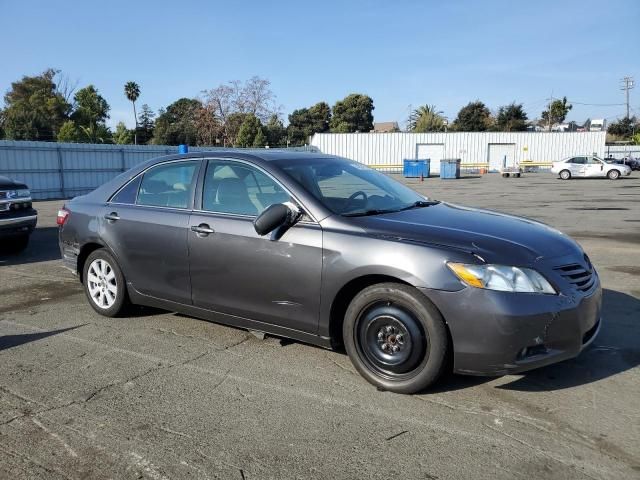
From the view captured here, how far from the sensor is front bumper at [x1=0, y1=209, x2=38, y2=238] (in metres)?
8.12

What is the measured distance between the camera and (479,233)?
3543 millimetres

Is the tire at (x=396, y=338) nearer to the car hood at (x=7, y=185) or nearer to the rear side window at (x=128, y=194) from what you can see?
the rear side window at (x=128, y=194)

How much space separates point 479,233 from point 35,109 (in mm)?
71330

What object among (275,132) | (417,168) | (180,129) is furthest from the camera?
(180,129)

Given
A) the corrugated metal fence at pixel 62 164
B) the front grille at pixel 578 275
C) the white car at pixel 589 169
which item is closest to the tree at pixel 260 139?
the corrugated metal fence at pixel 62 164

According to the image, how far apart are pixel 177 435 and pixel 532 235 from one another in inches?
105

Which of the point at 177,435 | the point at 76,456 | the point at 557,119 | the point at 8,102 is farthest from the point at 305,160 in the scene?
the point at 557,119

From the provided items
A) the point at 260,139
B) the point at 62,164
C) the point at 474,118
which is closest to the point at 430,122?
the point at 474,118

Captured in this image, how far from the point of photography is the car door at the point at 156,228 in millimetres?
4527

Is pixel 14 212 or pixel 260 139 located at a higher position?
pixel 260 139

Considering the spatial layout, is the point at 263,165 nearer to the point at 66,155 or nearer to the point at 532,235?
the point at 532,235

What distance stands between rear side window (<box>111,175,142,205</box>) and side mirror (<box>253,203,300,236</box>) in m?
1.79

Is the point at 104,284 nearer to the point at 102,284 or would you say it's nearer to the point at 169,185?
the point at 102,284

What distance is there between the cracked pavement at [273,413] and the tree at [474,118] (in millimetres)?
81137
